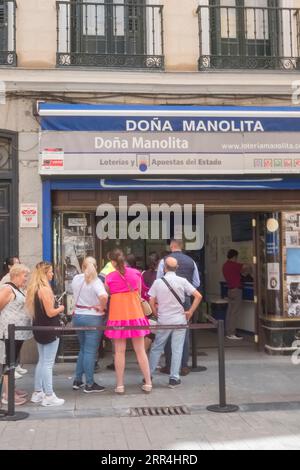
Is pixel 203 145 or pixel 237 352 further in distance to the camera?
pixel 237 352

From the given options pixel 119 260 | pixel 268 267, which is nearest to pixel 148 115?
pixel 119 260

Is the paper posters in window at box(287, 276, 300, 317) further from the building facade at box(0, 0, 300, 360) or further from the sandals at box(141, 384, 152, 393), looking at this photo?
the sandals at box(141, 384, 152, 393)

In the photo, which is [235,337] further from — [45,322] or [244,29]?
Answer: [244,29]

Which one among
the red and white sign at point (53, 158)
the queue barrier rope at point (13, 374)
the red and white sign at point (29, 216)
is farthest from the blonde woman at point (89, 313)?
the red and white sign at point (53, 158)

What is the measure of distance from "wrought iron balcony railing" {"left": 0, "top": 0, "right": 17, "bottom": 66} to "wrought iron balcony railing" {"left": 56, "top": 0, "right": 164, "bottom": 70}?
2.35 feet

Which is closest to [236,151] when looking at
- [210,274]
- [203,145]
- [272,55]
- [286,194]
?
[203,145]

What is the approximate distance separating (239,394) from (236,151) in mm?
3989

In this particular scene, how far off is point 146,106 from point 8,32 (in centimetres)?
256

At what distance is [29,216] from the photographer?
914 cm

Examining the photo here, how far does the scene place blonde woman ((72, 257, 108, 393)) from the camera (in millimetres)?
7297

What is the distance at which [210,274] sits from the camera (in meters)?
13.4

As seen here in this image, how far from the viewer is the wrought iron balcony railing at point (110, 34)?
31.3ft

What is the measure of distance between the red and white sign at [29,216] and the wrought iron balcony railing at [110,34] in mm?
2384

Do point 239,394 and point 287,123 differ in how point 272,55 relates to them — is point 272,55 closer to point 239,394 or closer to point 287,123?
point 287,123
